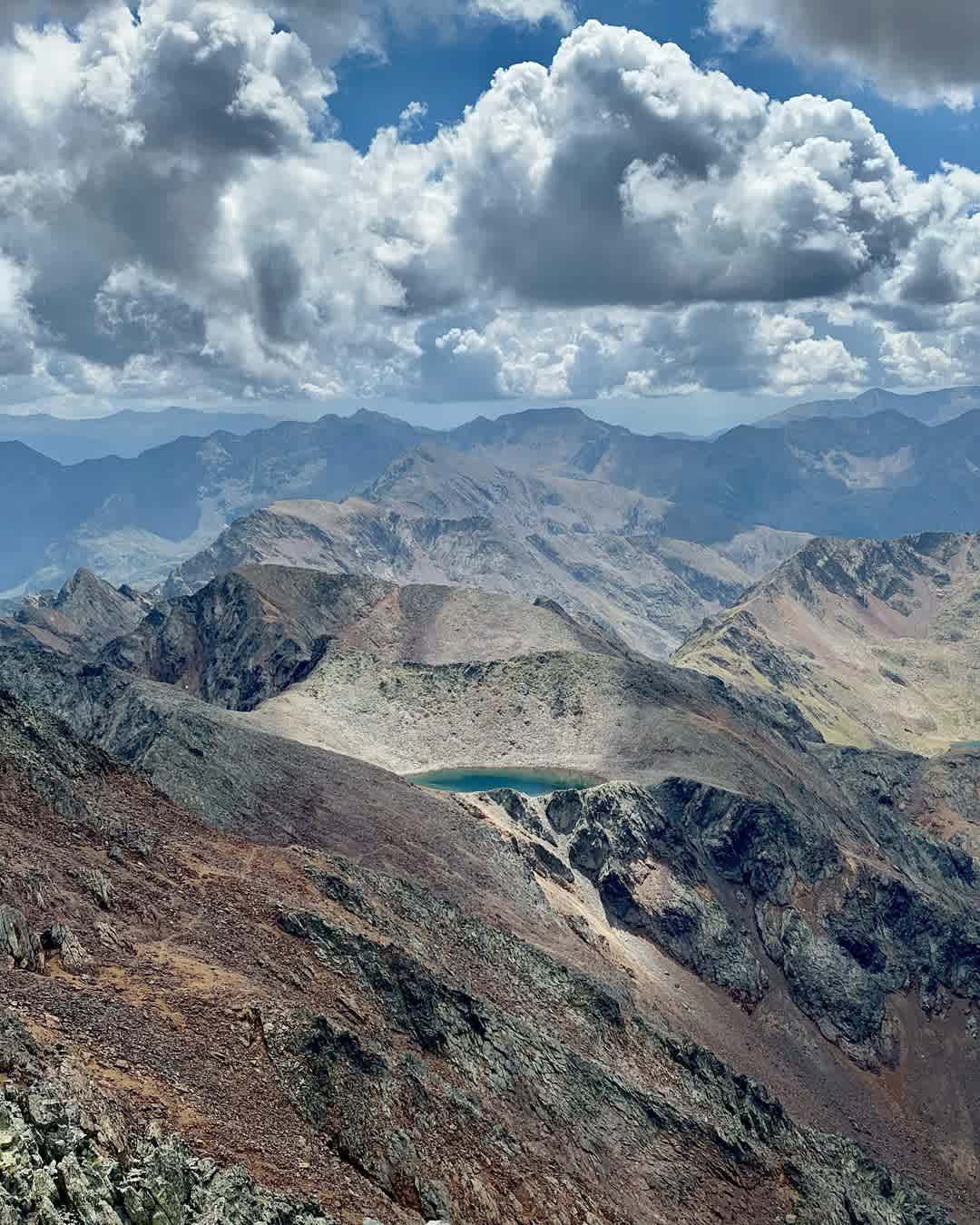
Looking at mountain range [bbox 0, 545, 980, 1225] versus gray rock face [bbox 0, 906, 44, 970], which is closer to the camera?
mountain range [bbox 0, 545, 980, 1225]

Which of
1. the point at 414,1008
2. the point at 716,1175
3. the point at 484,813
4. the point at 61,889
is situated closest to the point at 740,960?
the point at 484,813

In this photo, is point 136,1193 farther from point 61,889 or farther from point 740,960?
point 740,960

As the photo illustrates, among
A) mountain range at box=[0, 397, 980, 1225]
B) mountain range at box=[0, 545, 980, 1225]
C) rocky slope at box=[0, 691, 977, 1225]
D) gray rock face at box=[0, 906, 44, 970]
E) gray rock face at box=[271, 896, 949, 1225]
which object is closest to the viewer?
rocky slope at box=[0, 691, 977, 1225]

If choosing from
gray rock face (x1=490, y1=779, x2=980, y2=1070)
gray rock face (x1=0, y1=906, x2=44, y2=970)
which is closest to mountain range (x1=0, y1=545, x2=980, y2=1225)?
gray rock face (x1=0, y1=906, x2=44, y2=970)

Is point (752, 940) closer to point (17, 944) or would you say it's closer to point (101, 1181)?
point (17, 944)

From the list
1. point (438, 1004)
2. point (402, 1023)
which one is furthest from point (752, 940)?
point (402, 1023)

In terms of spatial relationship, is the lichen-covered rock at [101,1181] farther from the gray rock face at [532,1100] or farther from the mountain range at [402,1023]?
the gray rock face at [532,1100]

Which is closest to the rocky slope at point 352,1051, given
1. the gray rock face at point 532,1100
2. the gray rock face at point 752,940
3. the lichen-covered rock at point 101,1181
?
the lichen-covered rock at point 101,1181

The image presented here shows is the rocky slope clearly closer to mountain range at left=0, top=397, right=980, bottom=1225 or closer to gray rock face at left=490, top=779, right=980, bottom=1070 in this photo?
mountain range at left=0, top=397, right=980, bottom=1225
